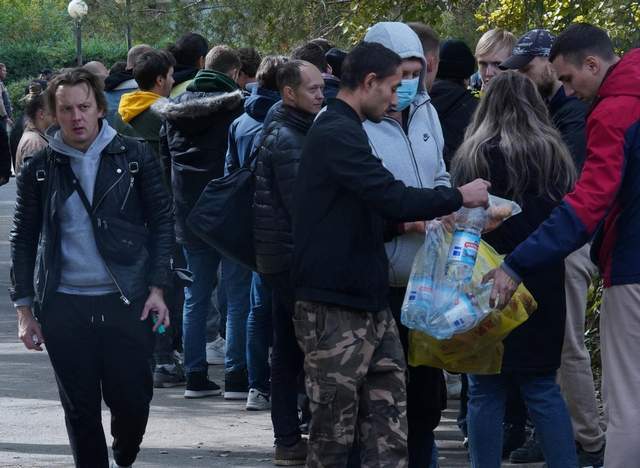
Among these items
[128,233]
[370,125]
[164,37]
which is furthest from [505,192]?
[164,37]

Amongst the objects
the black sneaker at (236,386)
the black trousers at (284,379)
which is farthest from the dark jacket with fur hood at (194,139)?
the black trousers at (284,379)

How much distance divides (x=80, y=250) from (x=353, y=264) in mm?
1282

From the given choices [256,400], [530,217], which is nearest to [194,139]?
[256,400]

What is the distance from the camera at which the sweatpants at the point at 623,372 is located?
521 cm

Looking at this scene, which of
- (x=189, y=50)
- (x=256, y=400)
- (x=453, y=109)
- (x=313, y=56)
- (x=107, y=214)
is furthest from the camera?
(x=189, y=50)

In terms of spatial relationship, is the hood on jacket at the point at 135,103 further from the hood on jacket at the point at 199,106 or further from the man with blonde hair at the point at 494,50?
the man with blonde hair at the point at 494,50

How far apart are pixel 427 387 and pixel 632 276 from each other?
3.52 ft

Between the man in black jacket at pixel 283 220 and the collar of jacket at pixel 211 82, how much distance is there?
1.54m

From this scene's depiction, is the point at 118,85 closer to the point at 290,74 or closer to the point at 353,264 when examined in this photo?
the point at 290,74

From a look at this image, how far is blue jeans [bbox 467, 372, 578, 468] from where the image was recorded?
5863mm

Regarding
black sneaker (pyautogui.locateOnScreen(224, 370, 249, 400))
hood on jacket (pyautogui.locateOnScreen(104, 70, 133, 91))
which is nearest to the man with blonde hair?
black sneaker (pyautogui.locateOnScreen(224, 370, 249, 400))

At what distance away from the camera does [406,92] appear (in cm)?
567

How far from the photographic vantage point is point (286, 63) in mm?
7035

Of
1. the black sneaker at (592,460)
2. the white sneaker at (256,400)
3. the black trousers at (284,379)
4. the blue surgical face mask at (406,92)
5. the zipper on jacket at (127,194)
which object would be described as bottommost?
the white sneaker at (256,400)
